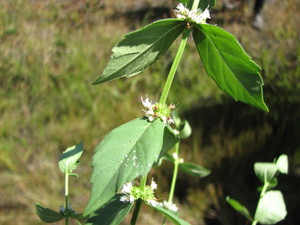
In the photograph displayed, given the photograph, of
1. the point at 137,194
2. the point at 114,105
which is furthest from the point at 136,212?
the point at 114,105

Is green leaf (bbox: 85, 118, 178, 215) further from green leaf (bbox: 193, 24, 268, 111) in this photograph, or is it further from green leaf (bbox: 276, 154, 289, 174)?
green leaf (bbox: 276, 154, 289, 174)

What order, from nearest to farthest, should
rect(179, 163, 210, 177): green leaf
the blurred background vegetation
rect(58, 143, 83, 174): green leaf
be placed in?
rect(58, 143, 83, 174): green leaf < rect(179, 163, 210, 177): green leaf < the blurred background vegetation

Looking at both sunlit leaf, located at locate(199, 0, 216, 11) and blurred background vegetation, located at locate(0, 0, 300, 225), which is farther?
blurred background vegetation, located at locate(0, 0, 300, 225)

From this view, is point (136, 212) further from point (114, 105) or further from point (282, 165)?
point (114, 105)

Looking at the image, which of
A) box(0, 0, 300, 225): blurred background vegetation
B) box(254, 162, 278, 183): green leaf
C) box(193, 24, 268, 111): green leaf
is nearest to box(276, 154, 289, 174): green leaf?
box(254, 162, 278, 183): green leaf

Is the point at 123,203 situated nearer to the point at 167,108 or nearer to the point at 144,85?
the point at 167,108

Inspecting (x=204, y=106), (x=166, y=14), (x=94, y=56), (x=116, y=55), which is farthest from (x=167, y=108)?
(x=166, y=14)

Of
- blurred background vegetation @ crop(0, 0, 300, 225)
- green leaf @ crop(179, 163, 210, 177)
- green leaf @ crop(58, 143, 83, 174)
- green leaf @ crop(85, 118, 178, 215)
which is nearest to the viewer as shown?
green leaf @ crop(85, 118, 178, 215)
